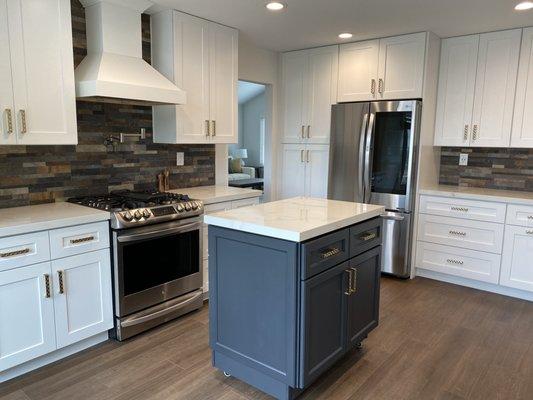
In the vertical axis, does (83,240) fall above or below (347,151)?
below

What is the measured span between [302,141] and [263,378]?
10.3 feet

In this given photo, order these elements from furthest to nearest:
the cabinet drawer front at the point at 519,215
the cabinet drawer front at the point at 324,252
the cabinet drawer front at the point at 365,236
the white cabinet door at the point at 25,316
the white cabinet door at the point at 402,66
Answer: the white cabinet door at the point at 402,66, the cabinet drawer front at the point at 519,215, the cabinet drawer front at the point at 365,236, the white cabinet door at the point at 25,316, the cabinet drawer front at the point at 324,252

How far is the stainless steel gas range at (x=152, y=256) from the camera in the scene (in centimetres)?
268

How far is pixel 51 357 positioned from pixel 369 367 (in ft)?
6.54

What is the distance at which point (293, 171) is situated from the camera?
4.93 meters

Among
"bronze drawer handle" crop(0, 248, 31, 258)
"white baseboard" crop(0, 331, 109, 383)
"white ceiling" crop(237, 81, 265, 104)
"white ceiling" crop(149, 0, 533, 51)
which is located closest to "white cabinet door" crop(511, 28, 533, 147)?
"white ceiling" crop(149, 0, 533, 51)

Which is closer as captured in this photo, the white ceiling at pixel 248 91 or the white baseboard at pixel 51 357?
the white baseboard at pixel 51 357

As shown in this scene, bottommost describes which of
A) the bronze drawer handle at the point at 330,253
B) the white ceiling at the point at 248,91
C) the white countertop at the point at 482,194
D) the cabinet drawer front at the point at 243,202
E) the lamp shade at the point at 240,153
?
the bronze drawer handle at the point at 330,253

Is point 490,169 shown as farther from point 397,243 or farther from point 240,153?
point 240,153

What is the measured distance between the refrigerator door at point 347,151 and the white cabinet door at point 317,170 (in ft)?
0.81

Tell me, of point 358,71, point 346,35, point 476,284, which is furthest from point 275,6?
point 476,284

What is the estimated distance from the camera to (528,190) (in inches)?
155

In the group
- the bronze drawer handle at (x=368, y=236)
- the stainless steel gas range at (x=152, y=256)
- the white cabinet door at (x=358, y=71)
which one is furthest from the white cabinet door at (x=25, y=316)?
the white cabinet door at (x=358, y=71)

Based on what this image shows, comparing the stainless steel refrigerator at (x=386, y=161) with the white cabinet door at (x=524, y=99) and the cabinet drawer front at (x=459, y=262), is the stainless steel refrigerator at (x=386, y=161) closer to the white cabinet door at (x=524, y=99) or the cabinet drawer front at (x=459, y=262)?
the cabinet drawer front at (x=459, y=262)
